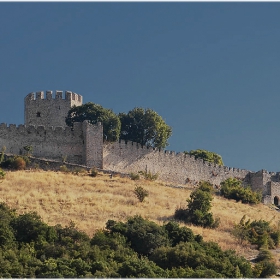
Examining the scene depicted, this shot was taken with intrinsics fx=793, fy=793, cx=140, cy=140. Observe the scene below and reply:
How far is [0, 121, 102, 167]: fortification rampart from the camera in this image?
5569 cm

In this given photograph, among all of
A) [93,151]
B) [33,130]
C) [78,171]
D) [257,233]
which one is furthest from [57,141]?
[257,233]

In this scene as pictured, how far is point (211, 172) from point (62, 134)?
48.3ft

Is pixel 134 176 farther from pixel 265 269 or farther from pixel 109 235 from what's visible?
pixel 265 269

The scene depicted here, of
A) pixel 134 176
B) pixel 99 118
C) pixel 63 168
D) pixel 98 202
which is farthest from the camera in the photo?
pixel 99 118

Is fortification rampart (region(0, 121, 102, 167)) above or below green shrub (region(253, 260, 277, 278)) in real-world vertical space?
above

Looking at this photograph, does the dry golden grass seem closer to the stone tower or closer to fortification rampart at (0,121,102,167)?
fortification rampart at (0,121,102,167)

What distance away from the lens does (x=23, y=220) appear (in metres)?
38.0

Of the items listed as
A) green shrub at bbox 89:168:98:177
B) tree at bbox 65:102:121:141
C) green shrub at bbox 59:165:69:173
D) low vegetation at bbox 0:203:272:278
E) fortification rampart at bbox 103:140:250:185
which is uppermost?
tree at bbox 65:102:121:141

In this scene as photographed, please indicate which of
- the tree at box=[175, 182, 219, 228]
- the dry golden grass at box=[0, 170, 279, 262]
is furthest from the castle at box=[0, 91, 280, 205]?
the tree at box=[175, 182, 219, 228]

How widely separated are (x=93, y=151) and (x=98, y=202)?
36.7 feet

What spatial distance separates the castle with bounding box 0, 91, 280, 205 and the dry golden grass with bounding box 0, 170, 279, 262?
3838mm

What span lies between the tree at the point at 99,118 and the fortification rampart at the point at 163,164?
83cm

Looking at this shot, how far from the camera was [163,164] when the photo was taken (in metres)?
61.5

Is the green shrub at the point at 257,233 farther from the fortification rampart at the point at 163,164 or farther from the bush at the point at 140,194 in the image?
the fortification rampart at the point at 163,164
